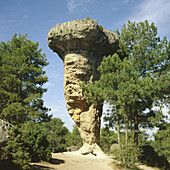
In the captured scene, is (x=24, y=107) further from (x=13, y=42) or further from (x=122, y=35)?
(x=122, y=35)

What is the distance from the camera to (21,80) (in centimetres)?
1694

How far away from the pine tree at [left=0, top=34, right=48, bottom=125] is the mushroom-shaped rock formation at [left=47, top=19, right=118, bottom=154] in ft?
9.05

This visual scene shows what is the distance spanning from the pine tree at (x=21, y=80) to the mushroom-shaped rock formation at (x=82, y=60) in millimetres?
2760

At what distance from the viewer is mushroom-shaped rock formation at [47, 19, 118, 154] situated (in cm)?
1822

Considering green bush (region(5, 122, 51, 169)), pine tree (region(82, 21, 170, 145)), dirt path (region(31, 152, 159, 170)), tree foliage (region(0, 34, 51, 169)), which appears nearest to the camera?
green bush (region(5, 122, 51, 169))

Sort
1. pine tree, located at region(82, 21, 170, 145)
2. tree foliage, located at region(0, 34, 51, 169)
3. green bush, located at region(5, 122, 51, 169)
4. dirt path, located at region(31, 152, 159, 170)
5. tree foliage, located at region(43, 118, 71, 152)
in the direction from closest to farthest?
green bush, located at region(5, 122, 51, 169), dirt path, located at region(31, 152, 159, 170), pine tree, located at region(82, 21, 170, 145), tree foliage, located at region(0, 34, 51, 169), tree foliage, located at region(43, 118, 71, 152)

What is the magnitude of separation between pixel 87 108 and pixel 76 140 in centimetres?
1857

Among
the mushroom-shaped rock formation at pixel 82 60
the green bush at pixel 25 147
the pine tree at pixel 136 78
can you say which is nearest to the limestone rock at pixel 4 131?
the green bush at pixel 25 147

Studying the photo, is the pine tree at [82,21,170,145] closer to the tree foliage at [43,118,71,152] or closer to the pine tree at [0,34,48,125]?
the pine tree at [0,34,48,125]

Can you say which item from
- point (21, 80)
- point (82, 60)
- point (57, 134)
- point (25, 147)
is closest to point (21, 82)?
point (21, 80)

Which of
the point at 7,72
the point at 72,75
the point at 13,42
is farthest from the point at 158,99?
the point at 13,42

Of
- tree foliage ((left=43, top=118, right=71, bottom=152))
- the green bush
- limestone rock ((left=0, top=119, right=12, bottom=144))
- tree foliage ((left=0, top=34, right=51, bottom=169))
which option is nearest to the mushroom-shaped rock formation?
tree foliage ((left=0, top=34, right=51, bottom=169))

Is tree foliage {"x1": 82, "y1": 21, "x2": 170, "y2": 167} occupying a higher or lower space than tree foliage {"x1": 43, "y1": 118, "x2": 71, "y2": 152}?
higher

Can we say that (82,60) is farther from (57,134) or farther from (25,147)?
(57,134)
